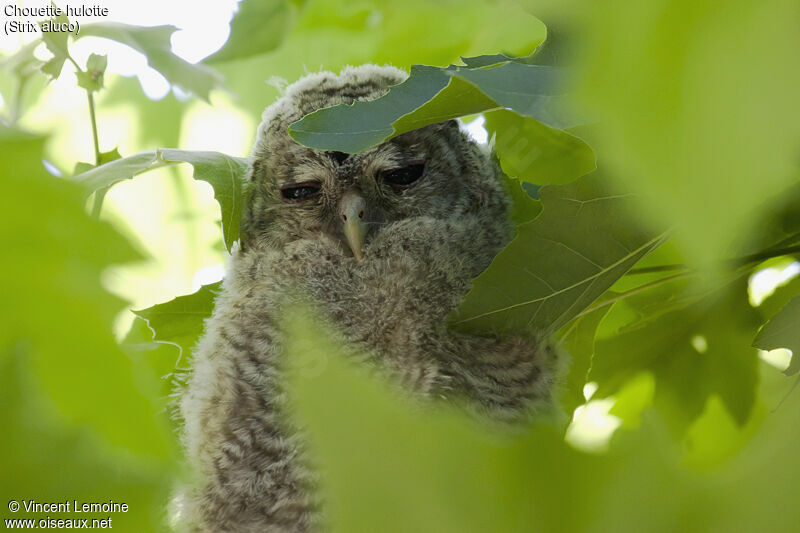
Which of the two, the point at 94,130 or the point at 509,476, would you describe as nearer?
the point at 509,476

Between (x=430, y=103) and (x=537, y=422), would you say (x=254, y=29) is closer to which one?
(x=430, y=103)

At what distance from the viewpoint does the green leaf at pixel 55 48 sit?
2.67ft

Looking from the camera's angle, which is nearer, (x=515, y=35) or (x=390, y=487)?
(x=390, y=487)

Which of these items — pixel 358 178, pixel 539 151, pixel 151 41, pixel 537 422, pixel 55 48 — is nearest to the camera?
pixel 537 422

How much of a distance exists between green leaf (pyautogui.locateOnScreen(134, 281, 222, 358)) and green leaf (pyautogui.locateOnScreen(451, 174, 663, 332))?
1.15ft

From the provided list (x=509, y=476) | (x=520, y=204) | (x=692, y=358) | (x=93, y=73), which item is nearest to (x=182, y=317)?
(x=93, y=73)

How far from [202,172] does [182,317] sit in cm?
22

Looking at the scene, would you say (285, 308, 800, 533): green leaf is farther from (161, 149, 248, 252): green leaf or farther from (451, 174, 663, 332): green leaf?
(161, 149, 248, 252): green leaf

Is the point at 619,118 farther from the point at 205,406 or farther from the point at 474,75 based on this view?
the point at 205,406

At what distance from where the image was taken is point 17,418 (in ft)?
0.84

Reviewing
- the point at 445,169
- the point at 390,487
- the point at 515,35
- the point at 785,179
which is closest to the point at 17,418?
the point at 390,487

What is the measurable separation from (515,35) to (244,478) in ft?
1.98

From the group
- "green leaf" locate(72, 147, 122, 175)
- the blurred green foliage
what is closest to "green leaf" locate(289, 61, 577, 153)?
the blurred green foliage

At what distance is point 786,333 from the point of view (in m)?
0.50
